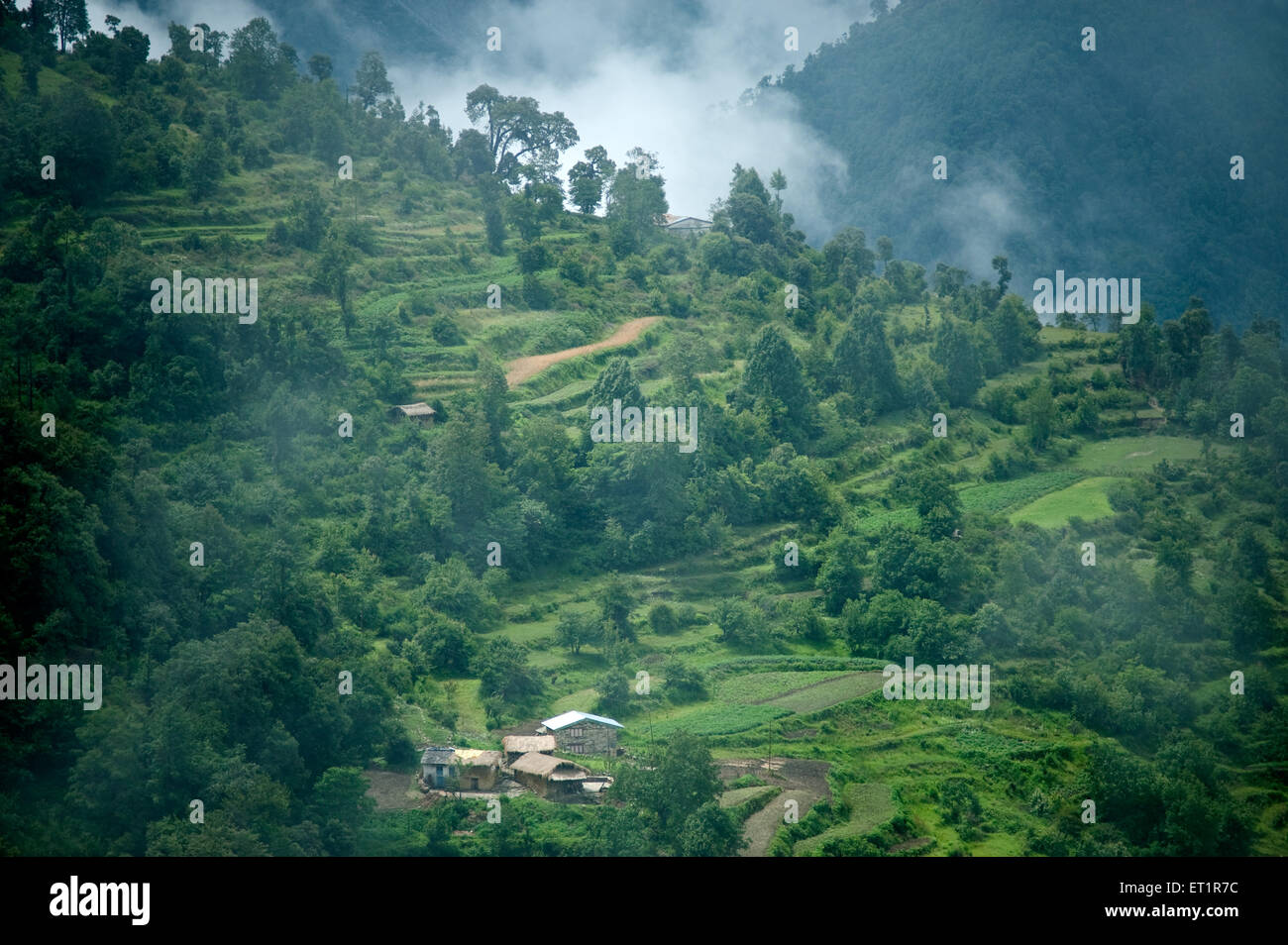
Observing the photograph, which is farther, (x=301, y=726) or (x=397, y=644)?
(x=397, y=644)

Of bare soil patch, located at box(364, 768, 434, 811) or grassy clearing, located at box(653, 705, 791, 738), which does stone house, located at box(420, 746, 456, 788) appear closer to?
bare soil patch, located at box(364, 768, 434, 811)

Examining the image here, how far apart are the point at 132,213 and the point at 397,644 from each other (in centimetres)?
2394

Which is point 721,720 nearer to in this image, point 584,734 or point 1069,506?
point 584,734

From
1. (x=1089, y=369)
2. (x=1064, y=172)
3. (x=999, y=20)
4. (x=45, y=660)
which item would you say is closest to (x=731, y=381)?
(x=1089, y=369)

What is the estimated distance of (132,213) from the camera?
48000 millimetres

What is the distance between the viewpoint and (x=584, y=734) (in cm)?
3050

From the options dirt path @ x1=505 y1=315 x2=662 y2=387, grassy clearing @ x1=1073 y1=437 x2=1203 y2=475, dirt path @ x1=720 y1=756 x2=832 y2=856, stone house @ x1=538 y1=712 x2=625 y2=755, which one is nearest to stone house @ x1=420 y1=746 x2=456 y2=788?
stone house @ x1=538 y1=712 x2=625 y2=755

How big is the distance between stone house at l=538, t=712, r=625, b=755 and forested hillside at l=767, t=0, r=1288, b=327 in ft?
189

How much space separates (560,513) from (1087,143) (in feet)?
201

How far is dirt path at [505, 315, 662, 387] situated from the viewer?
47.2m

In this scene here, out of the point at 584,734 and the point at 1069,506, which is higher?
the point at 1069,506

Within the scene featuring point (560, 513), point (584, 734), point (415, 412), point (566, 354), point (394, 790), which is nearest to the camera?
point (394, 790)

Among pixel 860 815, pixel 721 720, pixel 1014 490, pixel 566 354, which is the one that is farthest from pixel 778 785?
pixel 566 354
